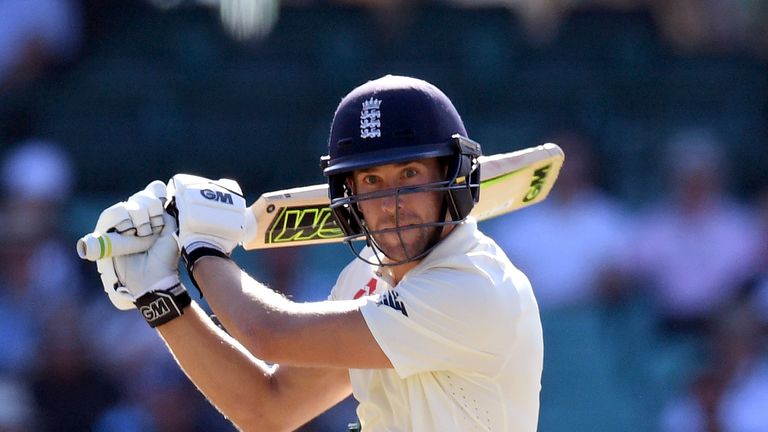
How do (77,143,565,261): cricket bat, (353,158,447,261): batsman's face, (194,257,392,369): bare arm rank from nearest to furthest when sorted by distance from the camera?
1. (194,257,392,369): bare arm
2. (353,158,447,261): batsman's face
3. (77,143,565,261): cricket bat

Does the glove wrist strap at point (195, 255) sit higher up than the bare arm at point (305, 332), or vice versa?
the glove wrist strap at point (195, 255)

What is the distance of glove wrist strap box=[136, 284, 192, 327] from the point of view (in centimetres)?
293

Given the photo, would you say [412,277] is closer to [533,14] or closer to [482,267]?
[482,267]

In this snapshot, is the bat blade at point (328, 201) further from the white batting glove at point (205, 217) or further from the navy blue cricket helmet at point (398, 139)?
the navy blue cricket helmet at point (398, 139)

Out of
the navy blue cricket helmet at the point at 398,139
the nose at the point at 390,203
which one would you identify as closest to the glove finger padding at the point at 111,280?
the navy blue cricket helmet at the point at 398,139

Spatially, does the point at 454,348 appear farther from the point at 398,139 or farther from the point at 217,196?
the point at 217,196

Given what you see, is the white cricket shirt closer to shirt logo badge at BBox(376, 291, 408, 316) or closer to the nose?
shirt logo badge at BBox(376, 291, 408, 316)

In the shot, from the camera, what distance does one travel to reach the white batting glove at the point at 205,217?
289cm

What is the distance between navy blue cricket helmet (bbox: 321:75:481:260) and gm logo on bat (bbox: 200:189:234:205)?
24 centimetres

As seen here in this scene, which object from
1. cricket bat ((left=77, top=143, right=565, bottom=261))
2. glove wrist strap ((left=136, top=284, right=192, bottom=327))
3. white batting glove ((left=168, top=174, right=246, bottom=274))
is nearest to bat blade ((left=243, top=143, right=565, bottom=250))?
cricket bat ((left=77, top=143, right=565, bottom=261))

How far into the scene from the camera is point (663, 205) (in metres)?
6.98

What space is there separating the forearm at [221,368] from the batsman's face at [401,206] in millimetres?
482

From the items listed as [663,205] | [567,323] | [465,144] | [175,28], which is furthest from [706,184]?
[465,144]

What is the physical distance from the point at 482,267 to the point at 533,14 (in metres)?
5.10
